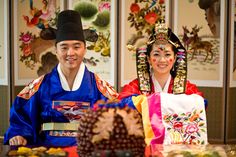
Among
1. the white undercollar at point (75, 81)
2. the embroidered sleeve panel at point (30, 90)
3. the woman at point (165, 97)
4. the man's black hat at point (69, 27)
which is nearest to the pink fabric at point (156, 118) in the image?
the woman at point (165, 97)

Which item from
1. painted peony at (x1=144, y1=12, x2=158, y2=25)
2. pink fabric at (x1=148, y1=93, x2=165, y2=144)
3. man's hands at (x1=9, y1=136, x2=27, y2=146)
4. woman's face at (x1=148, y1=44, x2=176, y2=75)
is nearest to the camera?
man's hands at (x1=9, y1=136, x2=27, y2=146)

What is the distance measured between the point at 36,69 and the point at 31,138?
9.76ft

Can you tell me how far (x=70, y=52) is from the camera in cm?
261

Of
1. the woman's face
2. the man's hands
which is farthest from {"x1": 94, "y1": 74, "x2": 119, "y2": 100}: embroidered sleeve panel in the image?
the man's hands

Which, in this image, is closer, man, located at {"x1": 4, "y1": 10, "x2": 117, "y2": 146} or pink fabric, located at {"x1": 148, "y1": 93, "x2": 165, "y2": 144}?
pink fabric, located at {"x1": 148, "y1": 93, "x2": 165, "y2": 144}

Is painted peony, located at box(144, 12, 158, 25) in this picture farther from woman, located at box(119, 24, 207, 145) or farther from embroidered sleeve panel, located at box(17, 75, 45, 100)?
embroidered sleeve panel, located at box(17, 75, 45, 100)

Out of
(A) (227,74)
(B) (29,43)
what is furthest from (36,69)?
(A) (227,74)

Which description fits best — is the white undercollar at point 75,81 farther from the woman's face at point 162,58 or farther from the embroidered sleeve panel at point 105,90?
the woman's face at point 162,58

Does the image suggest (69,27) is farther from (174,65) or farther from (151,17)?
(151,17)

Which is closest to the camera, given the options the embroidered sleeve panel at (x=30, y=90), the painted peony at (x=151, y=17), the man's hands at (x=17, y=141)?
the man's hands at (x=17, y=141)

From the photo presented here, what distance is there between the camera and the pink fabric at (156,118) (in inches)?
95.5

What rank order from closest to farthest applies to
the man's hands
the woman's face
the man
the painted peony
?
the man's hands, the man, the woman's face, the painted peony

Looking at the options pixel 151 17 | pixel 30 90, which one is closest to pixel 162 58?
pixel 30 90

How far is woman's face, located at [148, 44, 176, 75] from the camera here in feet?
9.45
